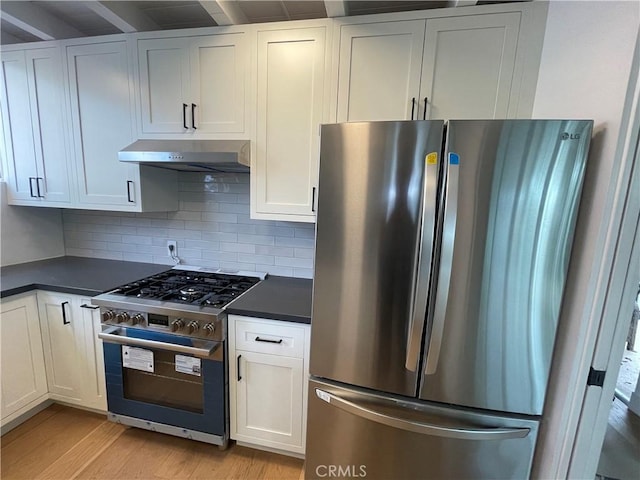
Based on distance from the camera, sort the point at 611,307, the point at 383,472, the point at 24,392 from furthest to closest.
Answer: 1. the point at 24,392
2. the point at 383,472
3. the point at 611,307

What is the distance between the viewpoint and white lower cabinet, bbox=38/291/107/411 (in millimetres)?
1820

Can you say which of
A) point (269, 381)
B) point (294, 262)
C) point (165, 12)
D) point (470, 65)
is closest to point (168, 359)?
point (269, 381)

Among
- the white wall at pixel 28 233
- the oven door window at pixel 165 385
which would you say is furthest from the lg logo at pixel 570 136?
the white wall at pixel 28 233

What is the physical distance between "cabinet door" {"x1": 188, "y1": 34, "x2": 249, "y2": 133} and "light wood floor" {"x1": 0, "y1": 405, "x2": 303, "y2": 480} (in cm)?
199

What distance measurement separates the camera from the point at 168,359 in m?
1.66

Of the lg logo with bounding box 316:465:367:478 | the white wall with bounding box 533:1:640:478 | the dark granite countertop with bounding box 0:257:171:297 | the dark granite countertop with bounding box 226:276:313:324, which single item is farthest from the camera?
the dark granite countertop with bounding box 0:257:171:297

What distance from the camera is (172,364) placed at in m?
1.66

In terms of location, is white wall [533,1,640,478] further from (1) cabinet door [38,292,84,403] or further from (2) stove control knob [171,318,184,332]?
(1) cabinet door [38,292,84,403]

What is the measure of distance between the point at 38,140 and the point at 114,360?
5.42ft

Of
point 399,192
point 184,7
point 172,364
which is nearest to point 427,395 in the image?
point 399,192

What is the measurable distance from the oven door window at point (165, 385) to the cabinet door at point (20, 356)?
0.71 meters

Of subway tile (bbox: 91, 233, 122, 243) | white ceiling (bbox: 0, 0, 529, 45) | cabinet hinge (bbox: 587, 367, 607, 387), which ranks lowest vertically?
cabinet hinge (bbox: 587, 367, 607, 387)

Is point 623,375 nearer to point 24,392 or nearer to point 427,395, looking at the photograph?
point 427,395

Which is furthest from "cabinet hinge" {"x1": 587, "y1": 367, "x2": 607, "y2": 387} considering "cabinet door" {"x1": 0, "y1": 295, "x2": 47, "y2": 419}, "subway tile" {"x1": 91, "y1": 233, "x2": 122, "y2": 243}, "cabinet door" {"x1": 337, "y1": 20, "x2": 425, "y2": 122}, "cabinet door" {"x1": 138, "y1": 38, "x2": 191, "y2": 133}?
"subway tile" {"x1": 91, "y1": 233, "x2": 122, "y2": 243}
